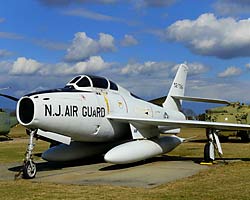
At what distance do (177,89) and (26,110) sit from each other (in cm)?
918

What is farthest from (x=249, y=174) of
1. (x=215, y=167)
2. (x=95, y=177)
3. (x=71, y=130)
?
(x=71, y=130)

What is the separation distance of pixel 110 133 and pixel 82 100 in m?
1.78

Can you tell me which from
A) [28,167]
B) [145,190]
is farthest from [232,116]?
[145,190]

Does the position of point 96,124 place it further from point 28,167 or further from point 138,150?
point 28,167

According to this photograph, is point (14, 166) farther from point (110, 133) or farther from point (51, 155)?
point (110, 133)

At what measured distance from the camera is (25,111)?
1028cm

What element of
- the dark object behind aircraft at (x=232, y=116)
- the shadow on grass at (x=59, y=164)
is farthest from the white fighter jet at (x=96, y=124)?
the dark object behind aircraft at (x=232, y=116)

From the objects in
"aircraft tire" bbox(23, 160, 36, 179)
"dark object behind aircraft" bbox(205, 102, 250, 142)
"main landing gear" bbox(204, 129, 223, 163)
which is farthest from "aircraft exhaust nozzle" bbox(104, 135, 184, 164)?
"dark object behind aircraft" bbox(205, 102, 250, 142)

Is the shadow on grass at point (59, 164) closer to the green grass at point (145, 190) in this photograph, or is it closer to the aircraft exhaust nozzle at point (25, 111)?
the aircraft exhaust nozzle at point (25, 111)

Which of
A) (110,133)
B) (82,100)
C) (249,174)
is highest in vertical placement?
(82,100)

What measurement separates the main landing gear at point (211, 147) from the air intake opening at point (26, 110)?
19.6 feet

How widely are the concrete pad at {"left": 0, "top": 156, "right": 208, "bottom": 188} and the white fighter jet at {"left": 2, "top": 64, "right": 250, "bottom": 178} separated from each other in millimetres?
357

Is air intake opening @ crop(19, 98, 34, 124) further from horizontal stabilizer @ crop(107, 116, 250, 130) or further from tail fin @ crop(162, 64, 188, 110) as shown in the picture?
Result: tail fin @ crop(162, 64, 188, 110)

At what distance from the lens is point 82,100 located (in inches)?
456
